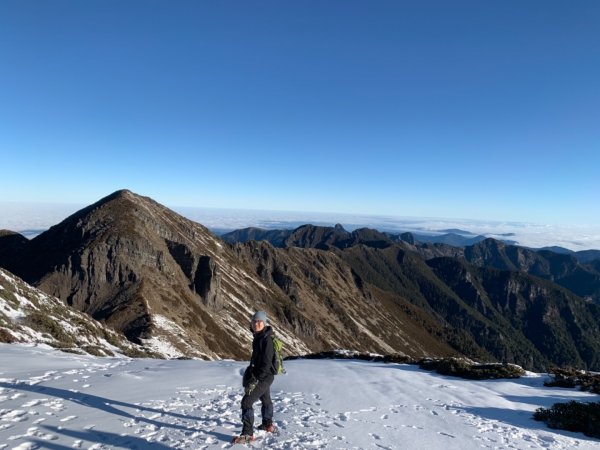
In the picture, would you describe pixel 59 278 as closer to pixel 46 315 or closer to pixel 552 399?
pixel 46 315

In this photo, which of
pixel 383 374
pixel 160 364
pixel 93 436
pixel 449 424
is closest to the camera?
pixel 93 436

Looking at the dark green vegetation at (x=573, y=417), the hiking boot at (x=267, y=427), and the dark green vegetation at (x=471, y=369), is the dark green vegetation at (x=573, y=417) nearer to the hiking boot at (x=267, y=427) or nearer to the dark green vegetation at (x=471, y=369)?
the dark green vegetation at (x=471, y=369)

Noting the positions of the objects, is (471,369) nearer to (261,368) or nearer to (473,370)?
(473,370)

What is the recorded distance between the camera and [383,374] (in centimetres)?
1962

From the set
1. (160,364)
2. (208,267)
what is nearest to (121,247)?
Answer: (208,267)

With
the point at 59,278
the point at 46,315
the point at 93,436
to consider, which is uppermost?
the point at 93,436

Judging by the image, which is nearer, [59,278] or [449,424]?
[449,424]

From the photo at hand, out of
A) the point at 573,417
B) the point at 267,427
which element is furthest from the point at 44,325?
the point at 573,417

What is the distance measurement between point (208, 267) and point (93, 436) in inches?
4480

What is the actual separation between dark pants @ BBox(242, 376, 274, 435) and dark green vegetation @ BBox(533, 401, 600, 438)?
9.17 metres

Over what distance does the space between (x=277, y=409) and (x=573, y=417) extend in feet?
32.5

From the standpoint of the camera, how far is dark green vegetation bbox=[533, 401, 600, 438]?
12.9 meters

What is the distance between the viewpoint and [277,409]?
543 inches

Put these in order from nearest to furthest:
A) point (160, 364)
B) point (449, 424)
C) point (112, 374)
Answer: point (449, 424) → point (112, 374) → point (160, 364)
